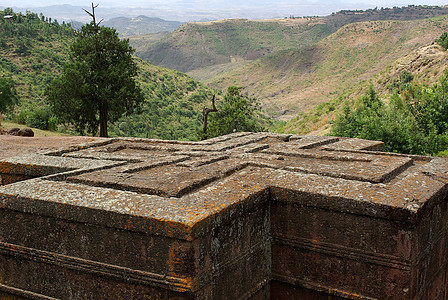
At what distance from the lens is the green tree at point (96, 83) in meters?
20.3

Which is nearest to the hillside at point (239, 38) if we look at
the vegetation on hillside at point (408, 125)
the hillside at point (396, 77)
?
the hillside at point (396, 77)

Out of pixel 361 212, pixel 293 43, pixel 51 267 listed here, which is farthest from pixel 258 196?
pixel 293 43

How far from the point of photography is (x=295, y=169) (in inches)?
217

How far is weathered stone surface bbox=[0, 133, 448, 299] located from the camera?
3943 millimetres

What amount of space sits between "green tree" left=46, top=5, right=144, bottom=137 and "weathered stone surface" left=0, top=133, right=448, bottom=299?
51.3 ft

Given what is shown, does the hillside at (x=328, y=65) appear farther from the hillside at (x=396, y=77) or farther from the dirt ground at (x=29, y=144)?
the dirt ground at (x=29, y=144)

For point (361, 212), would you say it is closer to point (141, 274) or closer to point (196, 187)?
point (196, 187)

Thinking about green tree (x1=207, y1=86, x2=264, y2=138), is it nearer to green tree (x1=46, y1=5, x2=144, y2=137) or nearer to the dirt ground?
green tree (x1=46, y1=5, x2=144, y2=137)

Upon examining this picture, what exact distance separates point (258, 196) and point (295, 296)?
4.23 ft

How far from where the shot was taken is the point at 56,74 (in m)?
37.6

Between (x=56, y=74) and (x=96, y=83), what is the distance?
18.8 m

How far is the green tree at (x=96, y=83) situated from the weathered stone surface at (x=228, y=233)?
616 inches

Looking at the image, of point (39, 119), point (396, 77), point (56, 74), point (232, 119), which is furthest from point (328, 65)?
point (39, 119)

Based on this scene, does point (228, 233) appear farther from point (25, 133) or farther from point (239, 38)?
point (239, 38)
